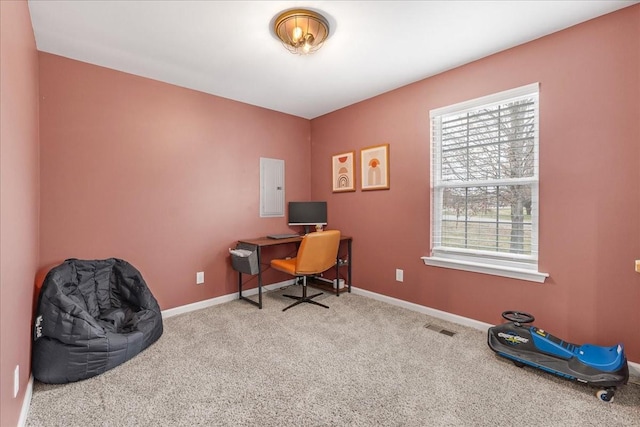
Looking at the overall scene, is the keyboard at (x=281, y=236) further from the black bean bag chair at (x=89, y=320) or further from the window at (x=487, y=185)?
the window at (x=487, y=185)

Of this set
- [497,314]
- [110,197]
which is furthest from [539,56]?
[110,197]

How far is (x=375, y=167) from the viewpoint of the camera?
11.3 ft

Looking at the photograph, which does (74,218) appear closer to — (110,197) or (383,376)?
(110,197)

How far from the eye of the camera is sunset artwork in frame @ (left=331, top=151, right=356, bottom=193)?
3729mm

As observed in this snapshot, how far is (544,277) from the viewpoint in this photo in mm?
2256

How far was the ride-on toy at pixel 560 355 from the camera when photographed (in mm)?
1686

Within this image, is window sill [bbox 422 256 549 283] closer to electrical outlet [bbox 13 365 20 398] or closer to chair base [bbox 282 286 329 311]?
chair base [bbox 282 286 329 311]

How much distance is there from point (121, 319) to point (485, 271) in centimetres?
316

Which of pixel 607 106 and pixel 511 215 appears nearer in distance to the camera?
pixel 607 106

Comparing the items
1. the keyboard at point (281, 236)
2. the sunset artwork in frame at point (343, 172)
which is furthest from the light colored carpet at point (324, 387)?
the sunset artwork in frame at point (343, 172)

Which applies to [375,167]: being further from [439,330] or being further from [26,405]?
[26,405]

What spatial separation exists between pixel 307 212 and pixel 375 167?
3.66 feet

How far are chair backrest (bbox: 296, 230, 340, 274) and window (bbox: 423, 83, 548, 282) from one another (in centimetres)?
100

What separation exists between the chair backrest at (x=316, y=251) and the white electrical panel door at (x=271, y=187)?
3.40 feet
